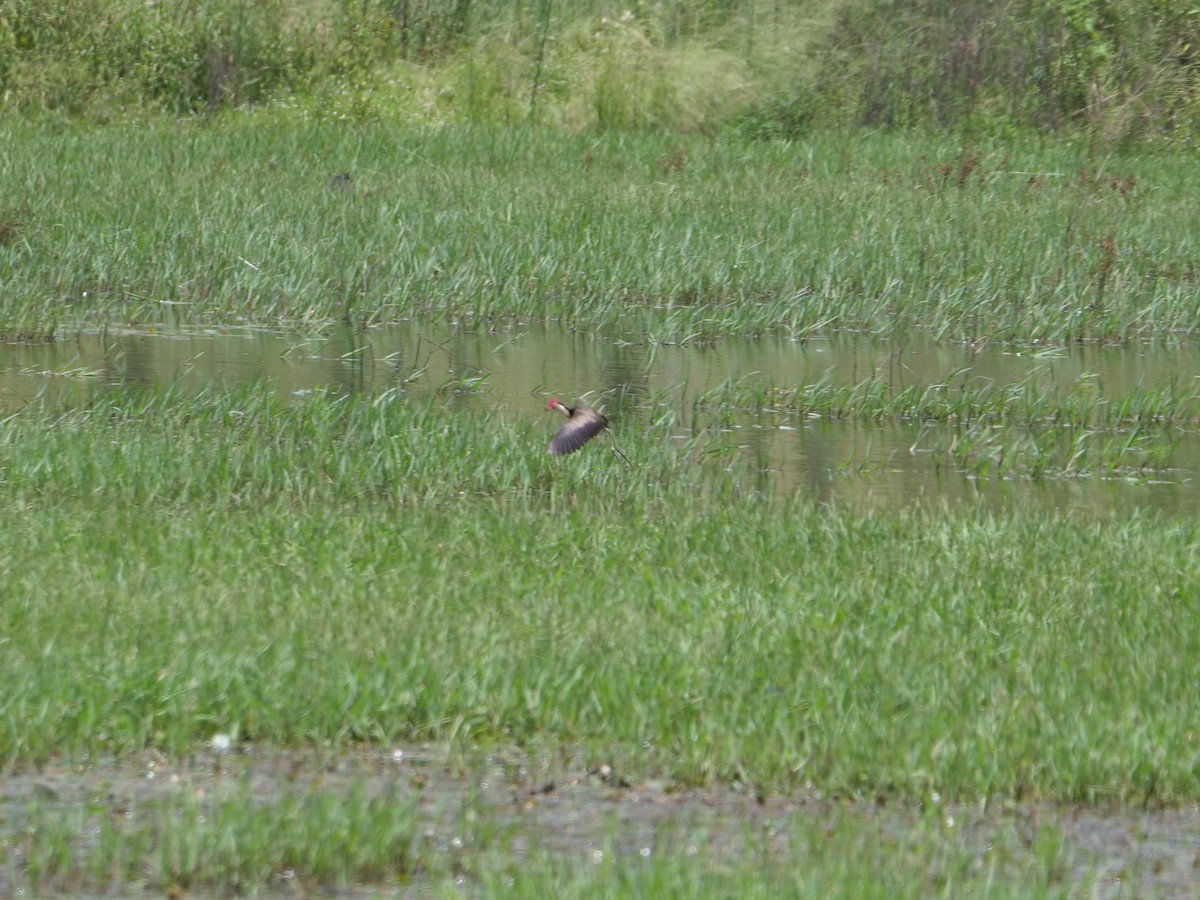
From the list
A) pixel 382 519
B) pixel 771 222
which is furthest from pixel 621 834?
pixel 771 222

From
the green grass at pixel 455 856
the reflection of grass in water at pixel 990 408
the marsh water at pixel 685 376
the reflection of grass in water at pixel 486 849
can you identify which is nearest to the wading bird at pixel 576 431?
the marsh water at pixel 685 376

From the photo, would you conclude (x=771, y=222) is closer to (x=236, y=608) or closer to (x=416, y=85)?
(x=416, y=85)

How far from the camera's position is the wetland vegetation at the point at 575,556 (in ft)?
14.3

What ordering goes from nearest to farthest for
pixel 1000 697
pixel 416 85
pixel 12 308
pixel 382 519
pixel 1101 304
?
pixel 1000 697
pixel 382 519
pixel 12 308
pixel 1101 304
pixel 416 85

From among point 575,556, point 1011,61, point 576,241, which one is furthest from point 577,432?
point 1011,61

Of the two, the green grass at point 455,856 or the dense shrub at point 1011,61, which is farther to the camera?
the dense shrub at point 1011,61

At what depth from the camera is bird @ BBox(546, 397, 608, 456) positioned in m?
7.79

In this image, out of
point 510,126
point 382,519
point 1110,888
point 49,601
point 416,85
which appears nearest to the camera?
point 1110,888

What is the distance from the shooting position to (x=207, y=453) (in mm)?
8141

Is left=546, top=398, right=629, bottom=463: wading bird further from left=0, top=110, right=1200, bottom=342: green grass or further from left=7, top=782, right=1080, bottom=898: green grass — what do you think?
left=0, top=110, right=1200, bottom=342: green grass

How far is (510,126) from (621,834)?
17312 mm

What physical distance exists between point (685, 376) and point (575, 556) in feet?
15.4

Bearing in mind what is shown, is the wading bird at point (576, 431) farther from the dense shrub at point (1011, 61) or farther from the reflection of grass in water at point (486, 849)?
the dense shrub at point (1011, 61)

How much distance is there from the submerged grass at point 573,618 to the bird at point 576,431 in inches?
10.5
